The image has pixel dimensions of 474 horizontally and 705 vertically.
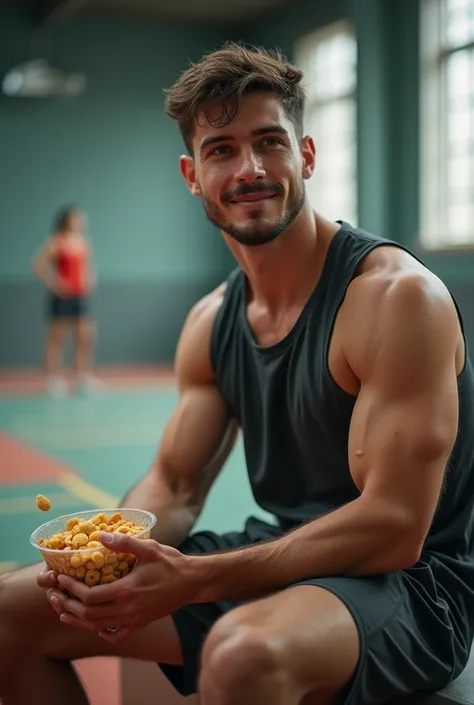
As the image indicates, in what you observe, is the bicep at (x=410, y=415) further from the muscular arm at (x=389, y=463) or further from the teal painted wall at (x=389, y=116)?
the teal painted wall at (x=389, y=116)

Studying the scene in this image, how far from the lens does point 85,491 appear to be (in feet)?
15.1

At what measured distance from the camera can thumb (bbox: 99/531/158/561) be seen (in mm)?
1469

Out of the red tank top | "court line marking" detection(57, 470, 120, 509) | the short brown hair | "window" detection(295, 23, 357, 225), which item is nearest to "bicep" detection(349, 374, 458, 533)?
the short brown hair

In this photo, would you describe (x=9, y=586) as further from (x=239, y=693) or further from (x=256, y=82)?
(x=256, y=82)

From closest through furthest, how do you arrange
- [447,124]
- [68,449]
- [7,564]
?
[7,564] < [68,449] < [447,124]

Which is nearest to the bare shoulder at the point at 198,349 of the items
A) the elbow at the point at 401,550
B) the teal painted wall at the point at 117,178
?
the elbow at the point at 401,550

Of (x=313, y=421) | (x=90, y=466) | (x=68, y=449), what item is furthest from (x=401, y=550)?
(x=68, y=449)

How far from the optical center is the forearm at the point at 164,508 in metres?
1.98

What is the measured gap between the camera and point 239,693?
132cm

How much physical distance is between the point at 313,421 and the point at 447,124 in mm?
7327

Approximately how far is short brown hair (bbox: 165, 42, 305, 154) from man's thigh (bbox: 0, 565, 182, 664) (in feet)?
3.12

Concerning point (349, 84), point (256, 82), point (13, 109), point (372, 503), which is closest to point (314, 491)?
point (372, 503)

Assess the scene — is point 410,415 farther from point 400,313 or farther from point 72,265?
point 72,265

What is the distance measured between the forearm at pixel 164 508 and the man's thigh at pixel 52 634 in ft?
0.78
